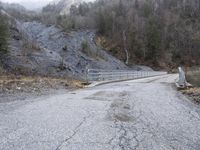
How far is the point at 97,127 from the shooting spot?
6.01 m

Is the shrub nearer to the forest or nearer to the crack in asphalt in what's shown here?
the crack in asphalt

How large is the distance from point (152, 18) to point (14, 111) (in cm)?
9656

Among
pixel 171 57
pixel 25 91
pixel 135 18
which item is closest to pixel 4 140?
pixel 25 91

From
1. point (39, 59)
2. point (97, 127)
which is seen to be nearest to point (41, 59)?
point (39, 59)

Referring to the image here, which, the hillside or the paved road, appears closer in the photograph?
the paved road

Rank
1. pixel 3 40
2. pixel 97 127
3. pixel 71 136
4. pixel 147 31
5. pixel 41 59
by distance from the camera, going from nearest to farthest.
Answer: pixel 71 136
pixel 97 127
pixel 3 40
pixel 41 59
pixel 147 31

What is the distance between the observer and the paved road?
489 centimetres

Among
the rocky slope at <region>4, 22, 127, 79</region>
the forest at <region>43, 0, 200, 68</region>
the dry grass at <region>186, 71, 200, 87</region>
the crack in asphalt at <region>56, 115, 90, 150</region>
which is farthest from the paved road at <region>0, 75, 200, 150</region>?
the forest at <region>43, 0, 200, 68</region>

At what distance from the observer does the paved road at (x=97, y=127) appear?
489 cm

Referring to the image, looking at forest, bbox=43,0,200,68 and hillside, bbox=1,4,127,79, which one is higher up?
forest, bbox=43,0,200,68

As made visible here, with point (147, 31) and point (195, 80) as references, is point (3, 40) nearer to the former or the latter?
point (195, 80)

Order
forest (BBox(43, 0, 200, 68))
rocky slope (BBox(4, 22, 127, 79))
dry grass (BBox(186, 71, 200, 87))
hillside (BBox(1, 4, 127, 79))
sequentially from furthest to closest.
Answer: forest (BBox(43, 0, 200, 68)) → rocky slope (BBox(4, 22, 127, 79)) → hillside (BBox(1, 4, 127, 79)) → dry grass (BBox(186, 71, 200, 87))

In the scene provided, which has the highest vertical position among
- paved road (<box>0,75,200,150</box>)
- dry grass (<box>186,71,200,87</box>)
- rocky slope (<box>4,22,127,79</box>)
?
rocky slope (<box>4,22,127,79</box>)

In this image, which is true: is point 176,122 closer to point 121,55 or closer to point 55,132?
point 55,132
